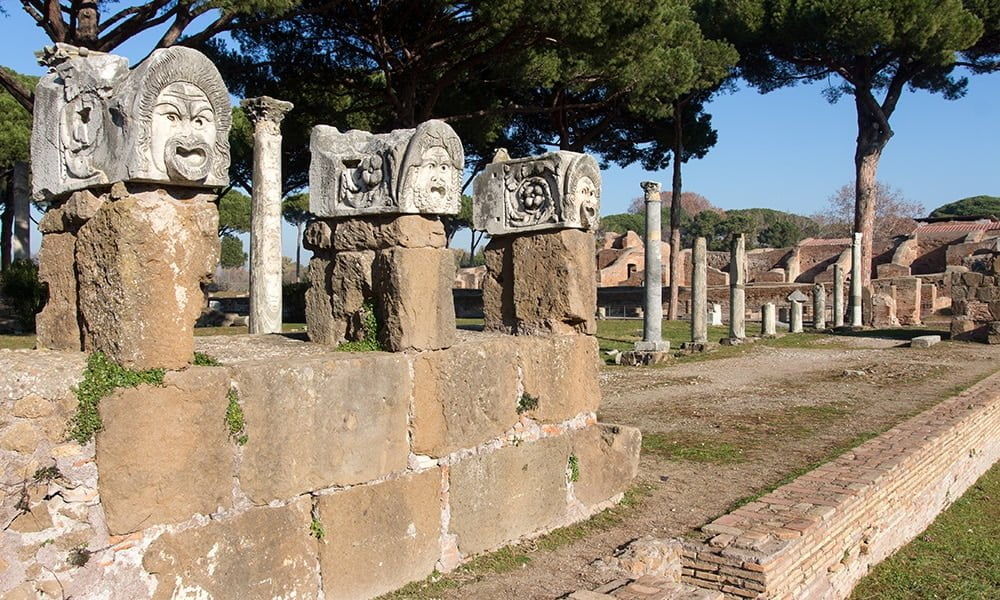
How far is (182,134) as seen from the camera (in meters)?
3.42

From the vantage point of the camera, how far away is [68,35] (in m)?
13.7

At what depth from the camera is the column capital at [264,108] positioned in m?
11.3

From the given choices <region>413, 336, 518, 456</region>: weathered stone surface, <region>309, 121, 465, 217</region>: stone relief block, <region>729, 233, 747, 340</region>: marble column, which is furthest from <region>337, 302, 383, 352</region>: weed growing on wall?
<region>729, 233, 747, 340</region>: marble column

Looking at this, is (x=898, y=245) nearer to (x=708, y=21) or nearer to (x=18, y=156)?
(x=708, y=21)

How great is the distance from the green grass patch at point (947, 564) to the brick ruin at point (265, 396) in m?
2.01

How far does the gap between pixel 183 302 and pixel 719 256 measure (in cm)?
4440

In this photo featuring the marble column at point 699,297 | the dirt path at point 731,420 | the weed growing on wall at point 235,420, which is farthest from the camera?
the marble column at point 699,297

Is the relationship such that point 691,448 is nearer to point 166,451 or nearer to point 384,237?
point 384,237

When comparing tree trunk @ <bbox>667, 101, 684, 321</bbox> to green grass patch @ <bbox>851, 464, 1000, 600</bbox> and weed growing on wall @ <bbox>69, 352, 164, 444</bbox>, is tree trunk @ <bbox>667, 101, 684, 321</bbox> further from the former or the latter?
weed growing on wall @ <bbox>69, 352, 164, 444</bbox>

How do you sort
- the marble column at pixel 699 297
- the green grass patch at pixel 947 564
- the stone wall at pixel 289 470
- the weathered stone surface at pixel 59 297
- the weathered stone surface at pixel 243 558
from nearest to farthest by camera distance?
1. the stone wall at pixel 289 470
2. the weathered stone surface at pixel 243 558
3. the weathered stone surface at pixel 59 297
4. the green grass patch at pixel 947 564
5. the marble column at pixel 699 297

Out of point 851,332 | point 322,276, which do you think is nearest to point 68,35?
point 322,276

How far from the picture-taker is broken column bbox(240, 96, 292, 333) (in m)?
11.3

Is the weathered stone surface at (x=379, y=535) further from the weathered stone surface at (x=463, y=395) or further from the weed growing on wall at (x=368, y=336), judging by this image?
the weed growing on wall at (x=368, y=336)

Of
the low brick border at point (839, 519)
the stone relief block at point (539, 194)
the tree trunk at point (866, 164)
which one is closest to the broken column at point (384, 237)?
the stone relief block at point (539, 194)
